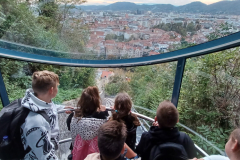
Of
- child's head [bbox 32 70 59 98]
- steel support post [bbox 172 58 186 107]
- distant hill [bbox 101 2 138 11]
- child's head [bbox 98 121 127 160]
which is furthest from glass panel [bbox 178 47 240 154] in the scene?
child's head [bbox 32 70 59 98]

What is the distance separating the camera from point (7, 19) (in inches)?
75.6

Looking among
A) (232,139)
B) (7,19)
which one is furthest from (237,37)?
(7,19)

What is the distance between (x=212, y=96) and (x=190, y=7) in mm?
1184

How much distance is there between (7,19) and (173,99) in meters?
2.02

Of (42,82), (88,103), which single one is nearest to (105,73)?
(88,103)

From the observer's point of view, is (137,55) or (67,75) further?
(67,75)

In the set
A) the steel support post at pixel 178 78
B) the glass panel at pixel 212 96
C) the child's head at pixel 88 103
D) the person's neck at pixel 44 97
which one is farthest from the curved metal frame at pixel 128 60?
the person's neck at pixel 44 97

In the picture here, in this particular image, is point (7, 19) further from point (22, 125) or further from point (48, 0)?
point (22, 125)

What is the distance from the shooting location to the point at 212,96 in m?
2.04

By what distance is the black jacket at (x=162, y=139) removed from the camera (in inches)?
43.9

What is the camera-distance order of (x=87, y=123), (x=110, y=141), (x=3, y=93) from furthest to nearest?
1. (x=3, y=93)
2. (x=87, y=123)
3. (x=110, y=141)

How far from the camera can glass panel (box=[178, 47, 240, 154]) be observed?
1757 mm

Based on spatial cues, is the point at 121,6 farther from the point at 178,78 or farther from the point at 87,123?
the point at 87,123

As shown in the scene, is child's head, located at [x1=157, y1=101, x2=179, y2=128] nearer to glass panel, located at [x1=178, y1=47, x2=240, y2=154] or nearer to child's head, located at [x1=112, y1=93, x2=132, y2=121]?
child's head, located at [x1=112, y1=93, x2=132, y2=121]
